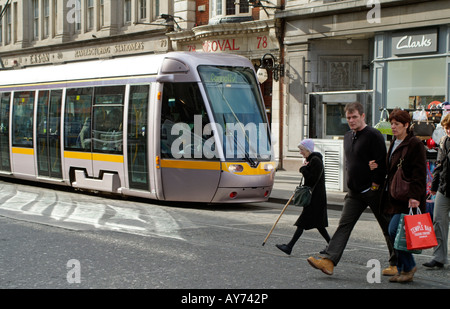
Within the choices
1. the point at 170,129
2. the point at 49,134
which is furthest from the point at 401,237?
the point at 49,134

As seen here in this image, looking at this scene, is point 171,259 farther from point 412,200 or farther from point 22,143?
point 22,143

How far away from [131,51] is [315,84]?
1008cm

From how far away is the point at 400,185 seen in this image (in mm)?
6625

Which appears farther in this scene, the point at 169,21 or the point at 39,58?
the point at 39,58

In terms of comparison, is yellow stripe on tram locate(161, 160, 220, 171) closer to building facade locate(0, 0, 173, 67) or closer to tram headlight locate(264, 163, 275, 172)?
tram headlight locate(264, 163, 275, 172)

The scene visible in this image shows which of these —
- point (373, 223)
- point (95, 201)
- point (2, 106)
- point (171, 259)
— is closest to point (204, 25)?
point (2, 106)

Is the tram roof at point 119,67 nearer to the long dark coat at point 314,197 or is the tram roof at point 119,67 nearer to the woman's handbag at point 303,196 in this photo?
the long dark coat at point 314,197

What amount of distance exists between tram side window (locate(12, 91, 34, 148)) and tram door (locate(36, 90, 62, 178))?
1.74 feet

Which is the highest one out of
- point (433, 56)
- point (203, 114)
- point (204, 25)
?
point (204, 25)

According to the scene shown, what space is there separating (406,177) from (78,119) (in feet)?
33.4

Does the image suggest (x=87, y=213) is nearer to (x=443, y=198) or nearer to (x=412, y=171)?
(x=443, y=198)

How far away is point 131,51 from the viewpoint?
2867 cm

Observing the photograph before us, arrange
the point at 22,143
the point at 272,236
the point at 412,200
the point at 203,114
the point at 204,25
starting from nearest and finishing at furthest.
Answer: the point at 412,200 → the point at 272,236 → the point at 203,114 → the point at 22,143 → the point at 204,25

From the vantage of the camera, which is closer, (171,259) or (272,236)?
(171,259)
